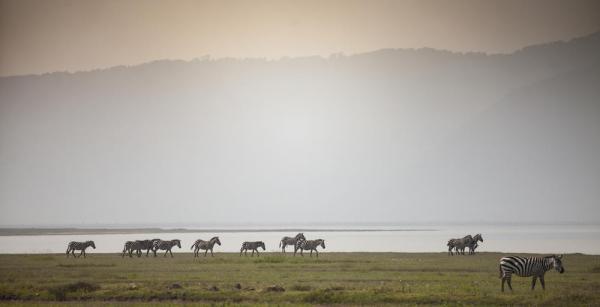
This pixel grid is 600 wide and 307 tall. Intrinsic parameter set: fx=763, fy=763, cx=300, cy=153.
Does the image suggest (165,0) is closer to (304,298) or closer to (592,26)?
(592,26)

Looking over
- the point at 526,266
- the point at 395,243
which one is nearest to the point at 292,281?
the point at 526,266

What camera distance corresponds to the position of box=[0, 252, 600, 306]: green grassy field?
21.3 meters

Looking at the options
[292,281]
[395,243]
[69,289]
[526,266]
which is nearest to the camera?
[526,266]

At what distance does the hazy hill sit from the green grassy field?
1996cm

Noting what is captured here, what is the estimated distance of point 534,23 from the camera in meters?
46.9

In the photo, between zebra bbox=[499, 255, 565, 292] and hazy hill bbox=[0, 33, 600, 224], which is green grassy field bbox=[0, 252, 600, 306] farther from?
hazy hill bbox=[0, 33, 600, 224]

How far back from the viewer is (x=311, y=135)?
186 feet

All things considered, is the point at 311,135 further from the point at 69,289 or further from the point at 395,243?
the point at 69,289

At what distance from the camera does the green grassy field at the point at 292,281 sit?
70.0ft

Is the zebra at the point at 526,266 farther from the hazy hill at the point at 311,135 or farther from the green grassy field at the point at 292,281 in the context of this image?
the hazy hill at the point at 311,135

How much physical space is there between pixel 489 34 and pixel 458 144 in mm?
31934

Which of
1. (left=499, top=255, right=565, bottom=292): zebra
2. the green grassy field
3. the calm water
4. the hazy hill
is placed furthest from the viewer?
the hazy hill

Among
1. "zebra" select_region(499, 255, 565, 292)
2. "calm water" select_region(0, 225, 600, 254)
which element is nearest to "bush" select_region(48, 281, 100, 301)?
"zebra" select_region(499, 255, 565, 292)

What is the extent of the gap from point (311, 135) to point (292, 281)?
32052 mm
